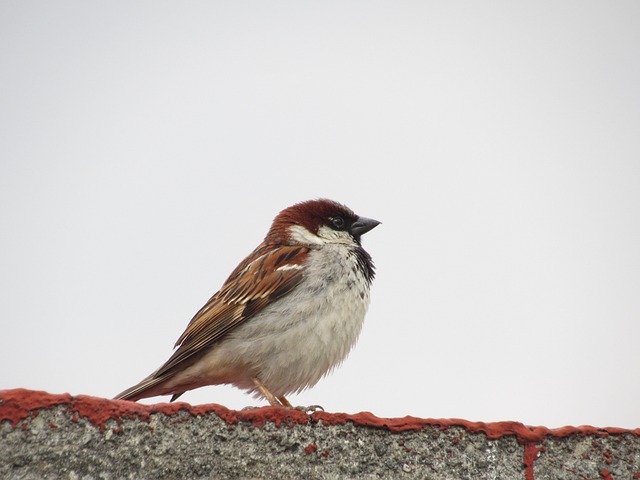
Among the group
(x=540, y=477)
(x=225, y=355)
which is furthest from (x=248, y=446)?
(x=225, y=355)

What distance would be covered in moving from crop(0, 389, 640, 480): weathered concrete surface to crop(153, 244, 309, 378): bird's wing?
1.31 metres

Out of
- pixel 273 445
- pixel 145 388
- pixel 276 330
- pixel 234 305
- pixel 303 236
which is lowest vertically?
pixel 273 445

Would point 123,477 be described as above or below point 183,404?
below

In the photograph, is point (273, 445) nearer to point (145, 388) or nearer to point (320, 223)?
point (145, 388)

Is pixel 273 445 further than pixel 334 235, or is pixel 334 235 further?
pixel 334 235

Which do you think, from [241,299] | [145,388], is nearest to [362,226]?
[241,299]

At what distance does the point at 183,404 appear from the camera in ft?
5.25

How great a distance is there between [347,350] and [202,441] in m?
1.49

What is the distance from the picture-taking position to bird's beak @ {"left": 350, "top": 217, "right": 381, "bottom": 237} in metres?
3.72

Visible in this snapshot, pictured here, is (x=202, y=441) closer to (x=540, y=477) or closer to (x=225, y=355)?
(x=540, y=477)

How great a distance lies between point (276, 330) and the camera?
288 centimetres

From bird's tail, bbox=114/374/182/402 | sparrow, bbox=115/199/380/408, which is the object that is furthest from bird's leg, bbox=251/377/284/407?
bird's tail, bbox=114/374/182/402

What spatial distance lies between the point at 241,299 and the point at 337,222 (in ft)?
2.79

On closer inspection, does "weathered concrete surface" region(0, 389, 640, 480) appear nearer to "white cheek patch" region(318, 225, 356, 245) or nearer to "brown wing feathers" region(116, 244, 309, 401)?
"brown wing feathers" region(116, 244, 309, 401)
